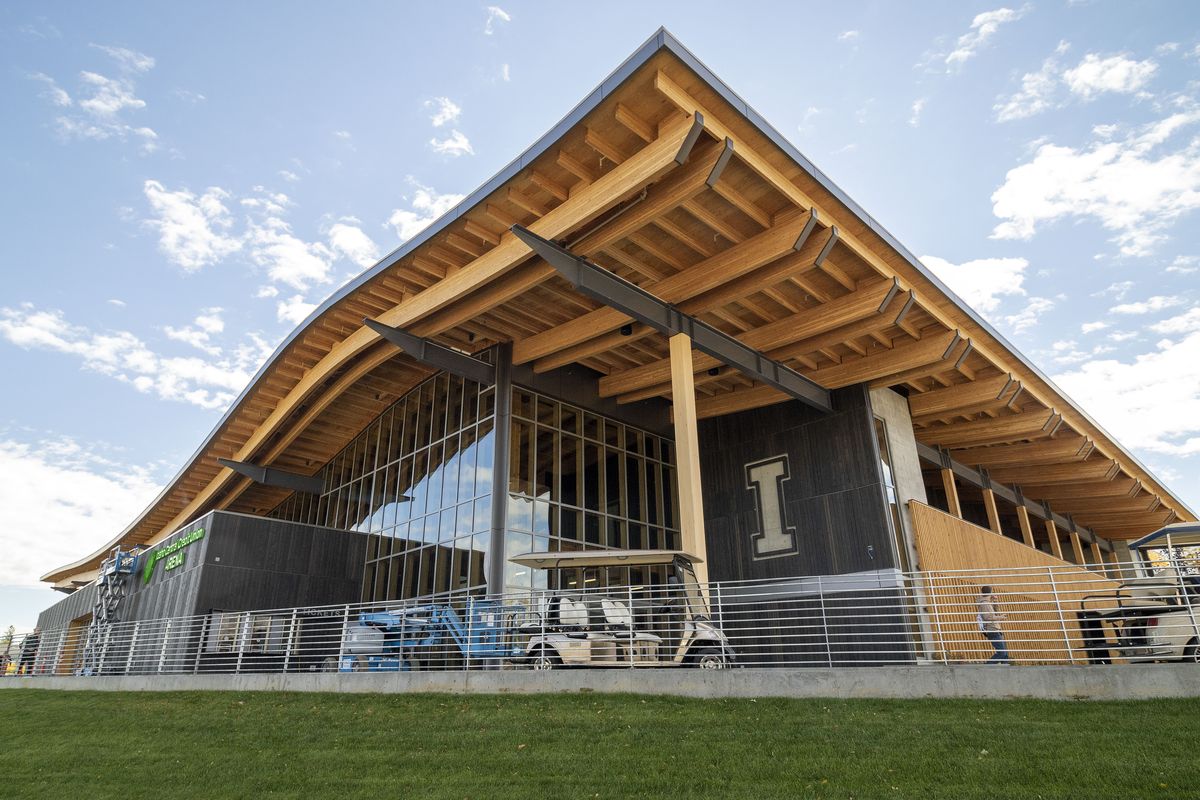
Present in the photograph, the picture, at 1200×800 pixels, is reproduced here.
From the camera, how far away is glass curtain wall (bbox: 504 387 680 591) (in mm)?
17562

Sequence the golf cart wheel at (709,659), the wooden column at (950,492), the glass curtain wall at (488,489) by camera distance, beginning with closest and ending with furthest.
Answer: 1. the golf cart wheel at (709,659)
2. the glass curtain wall at (488,489)
3. the wooden column at (950,492)

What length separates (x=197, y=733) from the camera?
9609 millimetres

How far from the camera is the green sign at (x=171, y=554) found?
22016mm

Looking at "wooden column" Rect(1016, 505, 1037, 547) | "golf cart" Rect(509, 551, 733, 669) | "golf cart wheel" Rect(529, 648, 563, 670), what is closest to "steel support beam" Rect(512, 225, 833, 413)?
"golf cart" Rect(509, 551, 733, 669)

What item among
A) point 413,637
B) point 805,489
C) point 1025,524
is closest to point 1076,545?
point 1025,524

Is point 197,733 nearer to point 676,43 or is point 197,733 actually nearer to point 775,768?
point 775,768

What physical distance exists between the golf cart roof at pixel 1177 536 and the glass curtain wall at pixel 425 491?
13.2 meters

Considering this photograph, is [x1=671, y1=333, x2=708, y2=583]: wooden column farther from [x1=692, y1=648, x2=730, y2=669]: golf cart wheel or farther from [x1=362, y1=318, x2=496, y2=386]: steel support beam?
[x1=362, y1=318, x2=496, y2=386]: steel support beam

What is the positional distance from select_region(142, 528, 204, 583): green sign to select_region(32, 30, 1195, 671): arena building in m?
0.20

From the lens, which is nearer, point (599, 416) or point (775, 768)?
point (775, 768)

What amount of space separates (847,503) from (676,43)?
1129cm

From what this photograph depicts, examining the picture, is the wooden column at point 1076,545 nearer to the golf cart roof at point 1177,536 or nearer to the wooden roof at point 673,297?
the wooden roof at point 673,297

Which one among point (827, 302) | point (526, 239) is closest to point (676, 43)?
point (526, 239)

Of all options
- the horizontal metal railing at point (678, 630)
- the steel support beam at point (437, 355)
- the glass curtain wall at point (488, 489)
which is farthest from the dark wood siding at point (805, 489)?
the steel support beam at point (437, 355)
